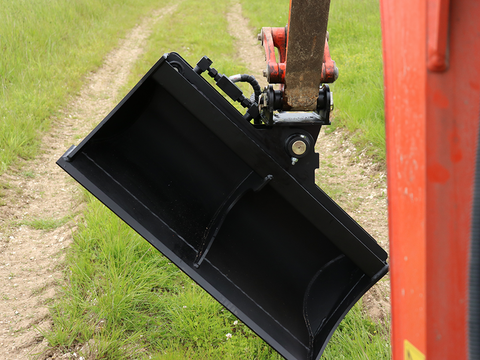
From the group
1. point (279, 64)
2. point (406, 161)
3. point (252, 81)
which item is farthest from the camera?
point (252, 81)

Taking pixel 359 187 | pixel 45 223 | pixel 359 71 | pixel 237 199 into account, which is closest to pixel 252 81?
pixel 237 199

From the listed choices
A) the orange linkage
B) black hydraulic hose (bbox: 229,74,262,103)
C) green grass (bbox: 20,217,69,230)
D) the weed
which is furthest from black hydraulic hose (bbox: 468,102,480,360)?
the weed

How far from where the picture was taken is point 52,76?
639 cm

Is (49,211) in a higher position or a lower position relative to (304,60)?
lower

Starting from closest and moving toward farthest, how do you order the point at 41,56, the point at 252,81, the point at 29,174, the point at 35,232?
1. the point at 252,81
2. the point at 35,232
3. the point at 29,174
4. the point at 41,56

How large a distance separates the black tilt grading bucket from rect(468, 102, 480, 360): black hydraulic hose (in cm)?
119

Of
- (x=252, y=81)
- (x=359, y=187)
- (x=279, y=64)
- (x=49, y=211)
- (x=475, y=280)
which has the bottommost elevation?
(x=359, y=187)

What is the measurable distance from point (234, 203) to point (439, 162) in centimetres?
136

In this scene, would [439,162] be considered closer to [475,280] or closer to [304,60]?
[475,280]

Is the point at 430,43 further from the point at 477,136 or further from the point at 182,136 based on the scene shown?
the point at 182,136

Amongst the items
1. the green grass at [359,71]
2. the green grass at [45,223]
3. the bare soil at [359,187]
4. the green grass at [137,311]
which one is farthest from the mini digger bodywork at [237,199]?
the green grass at [359,71]

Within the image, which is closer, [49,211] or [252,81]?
[252,81]

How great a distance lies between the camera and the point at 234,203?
2.02m

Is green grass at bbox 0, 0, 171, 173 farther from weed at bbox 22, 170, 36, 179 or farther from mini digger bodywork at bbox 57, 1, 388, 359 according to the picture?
mini digger bodywork at bbox 57, 1, 388, 359
